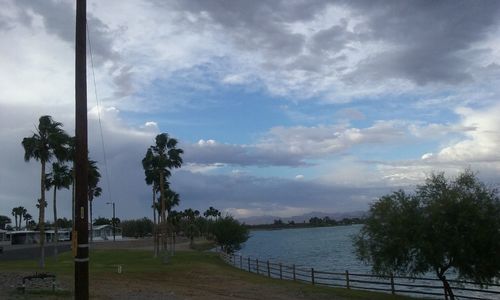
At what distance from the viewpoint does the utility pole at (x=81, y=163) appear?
10.3 metres

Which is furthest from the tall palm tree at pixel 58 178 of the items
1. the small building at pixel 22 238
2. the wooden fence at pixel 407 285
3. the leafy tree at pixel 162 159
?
the small building at pixel 22 238

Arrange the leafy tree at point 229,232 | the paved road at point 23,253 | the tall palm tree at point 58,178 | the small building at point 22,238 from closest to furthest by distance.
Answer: the tall palm tree at point 58,178 < the paved road at point 23,253 < the leafy tree at point 229,232 < the small building at point 22,238

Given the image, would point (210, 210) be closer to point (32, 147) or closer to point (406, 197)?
point (32, 147)

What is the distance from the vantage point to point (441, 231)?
78.2 ft

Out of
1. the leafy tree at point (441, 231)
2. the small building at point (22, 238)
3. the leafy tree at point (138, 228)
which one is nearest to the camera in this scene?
the leafy tree at point (441, 231)

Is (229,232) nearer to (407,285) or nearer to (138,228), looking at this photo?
(407,285)

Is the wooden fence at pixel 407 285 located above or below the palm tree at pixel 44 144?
below

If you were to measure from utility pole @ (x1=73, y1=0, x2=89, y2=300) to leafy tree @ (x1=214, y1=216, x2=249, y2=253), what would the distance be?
72312 millimetres

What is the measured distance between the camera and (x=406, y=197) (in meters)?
25.8

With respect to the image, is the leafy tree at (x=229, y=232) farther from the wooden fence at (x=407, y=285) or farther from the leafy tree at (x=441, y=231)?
the leafy tree at (x=441, y=231)

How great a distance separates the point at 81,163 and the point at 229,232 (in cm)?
7305

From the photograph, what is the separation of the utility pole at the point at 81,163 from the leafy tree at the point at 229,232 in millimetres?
72312

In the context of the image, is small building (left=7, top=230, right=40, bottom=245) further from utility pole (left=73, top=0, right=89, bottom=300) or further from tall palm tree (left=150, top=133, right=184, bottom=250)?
utility pole (left=73, top=0, right=89, bottom=300)

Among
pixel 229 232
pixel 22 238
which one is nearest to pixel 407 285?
pixel 229 232
